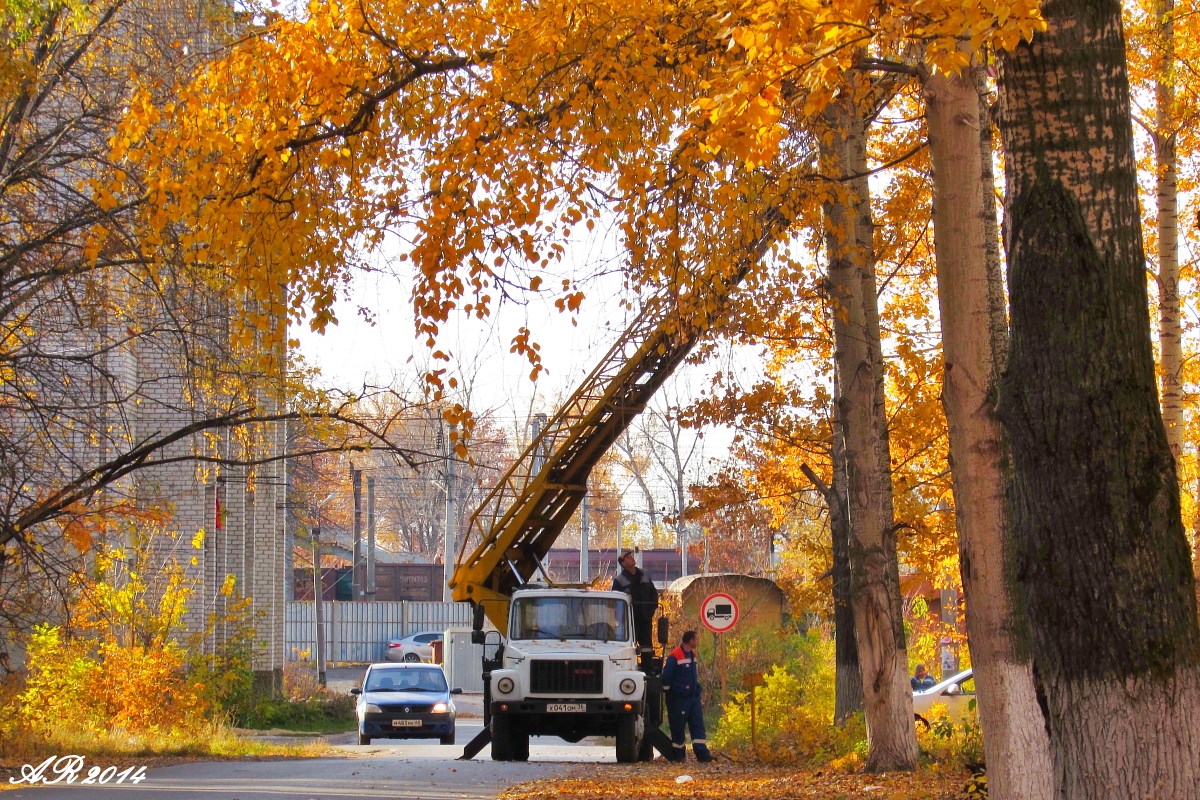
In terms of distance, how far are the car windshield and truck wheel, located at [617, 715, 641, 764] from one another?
8.10 m

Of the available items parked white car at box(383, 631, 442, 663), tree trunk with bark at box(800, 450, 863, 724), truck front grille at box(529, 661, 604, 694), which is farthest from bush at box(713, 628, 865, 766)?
parked white car at box(383, 631, 442, 663)

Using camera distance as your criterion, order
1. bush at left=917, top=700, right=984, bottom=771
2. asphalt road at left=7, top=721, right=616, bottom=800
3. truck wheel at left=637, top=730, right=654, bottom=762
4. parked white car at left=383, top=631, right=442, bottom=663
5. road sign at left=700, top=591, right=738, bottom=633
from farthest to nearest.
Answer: parked white car at left=383, top=631, right=442, bottom=663
road sign at left=700, top=591, right=738, bottom=633
truck wheel at left=637, top=730, right=654, bottom=762
bush at left=917, top=700, right=984, bottom=771
asphalt road at left=7, top=721, right=616, bottom=800

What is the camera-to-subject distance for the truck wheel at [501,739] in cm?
1748

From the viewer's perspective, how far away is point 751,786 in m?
13.2

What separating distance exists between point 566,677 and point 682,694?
5.68 ft

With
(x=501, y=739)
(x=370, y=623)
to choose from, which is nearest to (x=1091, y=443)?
(x=501, y=739)

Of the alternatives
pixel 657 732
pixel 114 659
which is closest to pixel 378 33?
pixel 657 732

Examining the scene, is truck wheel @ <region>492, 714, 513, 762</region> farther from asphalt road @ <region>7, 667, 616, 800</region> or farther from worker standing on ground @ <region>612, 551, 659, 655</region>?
worker standing on ground @ <region>612, 551, 659, 655</region>

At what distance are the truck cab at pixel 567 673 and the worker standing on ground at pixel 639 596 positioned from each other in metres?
0.25

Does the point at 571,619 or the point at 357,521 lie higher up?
the point at 357,521

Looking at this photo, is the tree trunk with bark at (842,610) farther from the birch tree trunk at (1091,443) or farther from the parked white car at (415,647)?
the parked white car at (415,647)

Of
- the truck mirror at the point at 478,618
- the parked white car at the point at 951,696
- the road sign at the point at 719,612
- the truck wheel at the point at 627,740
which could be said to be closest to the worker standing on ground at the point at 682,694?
the truck wheel at the point at 627,740

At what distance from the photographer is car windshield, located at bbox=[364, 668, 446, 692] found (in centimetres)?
2494

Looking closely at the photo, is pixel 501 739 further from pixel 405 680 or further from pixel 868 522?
pixel 405 680
